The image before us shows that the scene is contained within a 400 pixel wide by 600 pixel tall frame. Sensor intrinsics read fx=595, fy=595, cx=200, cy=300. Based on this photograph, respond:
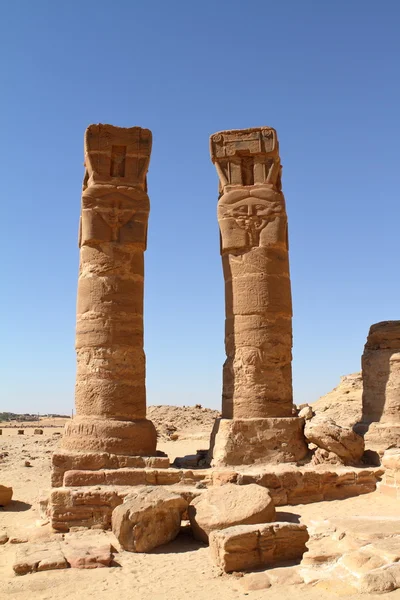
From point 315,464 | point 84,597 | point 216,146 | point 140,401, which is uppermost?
point 216,146

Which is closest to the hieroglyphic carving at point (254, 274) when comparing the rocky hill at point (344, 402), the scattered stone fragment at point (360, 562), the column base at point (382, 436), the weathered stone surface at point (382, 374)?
the column base at point (382, 436)

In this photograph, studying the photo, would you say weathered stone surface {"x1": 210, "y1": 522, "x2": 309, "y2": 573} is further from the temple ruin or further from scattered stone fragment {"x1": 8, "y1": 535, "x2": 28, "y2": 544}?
the temple ruin

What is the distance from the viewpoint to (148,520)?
802cm

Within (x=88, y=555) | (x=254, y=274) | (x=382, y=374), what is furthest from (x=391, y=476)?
(x=88, y=555)

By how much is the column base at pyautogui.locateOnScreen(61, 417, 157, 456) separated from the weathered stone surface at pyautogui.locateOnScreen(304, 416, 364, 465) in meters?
3.01

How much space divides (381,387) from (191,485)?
15.7 feet

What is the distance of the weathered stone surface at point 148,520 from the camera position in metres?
7.89

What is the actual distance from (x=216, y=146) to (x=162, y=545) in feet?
25.1

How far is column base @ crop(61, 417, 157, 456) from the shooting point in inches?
403

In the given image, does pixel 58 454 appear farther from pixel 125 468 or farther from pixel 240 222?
pixel 240 222

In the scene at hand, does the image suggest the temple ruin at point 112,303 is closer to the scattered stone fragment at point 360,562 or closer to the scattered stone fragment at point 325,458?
the scattered stone fragment at point 325,458

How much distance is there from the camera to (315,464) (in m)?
10.8

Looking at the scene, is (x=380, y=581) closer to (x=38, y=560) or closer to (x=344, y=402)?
(x=38, y=560)

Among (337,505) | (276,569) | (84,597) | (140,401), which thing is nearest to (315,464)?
(337,505)
